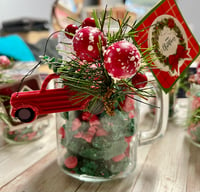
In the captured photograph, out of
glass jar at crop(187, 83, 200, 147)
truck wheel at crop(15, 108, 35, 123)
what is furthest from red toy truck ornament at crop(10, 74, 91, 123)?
glass jar at crop(187, 83, 200, 147)

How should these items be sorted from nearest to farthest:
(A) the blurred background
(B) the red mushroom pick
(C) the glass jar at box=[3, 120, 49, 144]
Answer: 1. (B) the red mushroom pick
2. (C) the glass jar at box=[3, 120, 49, 144]
3. (A) the blurred background

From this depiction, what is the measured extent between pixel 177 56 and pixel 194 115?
0.57 feet

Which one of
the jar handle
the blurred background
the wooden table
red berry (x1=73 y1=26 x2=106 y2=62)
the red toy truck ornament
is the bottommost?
the wooden table

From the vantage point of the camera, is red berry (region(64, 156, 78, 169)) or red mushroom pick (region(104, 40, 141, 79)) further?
red berry (region(64, 156, 78, 169))

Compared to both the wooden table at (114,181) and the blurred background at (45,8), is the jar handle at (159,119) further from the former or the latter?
the blurred background at (45,8)

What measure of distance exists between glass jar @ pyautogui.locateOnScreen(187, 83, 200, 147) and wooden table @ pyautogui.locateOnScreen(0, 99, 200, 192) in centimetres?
2

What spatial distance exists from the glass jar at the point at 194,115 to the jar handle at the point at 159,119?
0.12m

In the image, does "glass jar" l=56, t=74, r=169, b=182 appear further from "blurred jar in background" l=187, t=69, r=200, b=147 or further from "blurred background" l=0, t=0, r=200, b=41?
"blurred background" l=0, t=0, r=200, b=41

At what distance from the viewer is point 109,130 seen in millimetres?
412

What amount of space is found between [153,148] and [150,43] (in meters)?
0.27

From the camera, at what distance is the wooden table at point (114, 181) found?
0.42m

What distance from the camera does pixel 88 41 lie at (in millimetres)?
312

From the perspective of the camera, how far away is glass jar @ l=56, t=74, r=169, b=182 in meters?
0.41

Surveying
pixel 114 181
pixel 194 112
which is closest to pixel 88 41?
pixel 114 181
